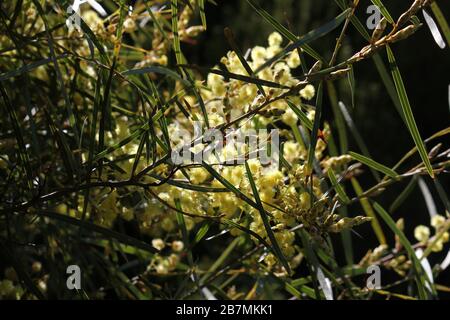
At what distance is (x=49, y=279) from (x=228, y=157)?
0.52m

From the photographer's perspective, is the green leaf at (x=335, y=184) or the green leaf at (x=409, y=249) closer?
the green leaf at (x=335, y=184)

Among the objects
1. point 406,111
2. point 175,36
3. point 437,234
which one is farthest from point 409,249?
Result: point 175,36

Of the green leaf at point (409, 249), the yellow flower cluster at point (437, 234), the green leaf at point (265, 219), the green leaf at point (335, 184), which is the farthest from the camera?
the yellow flower cluster at point (437, 234)

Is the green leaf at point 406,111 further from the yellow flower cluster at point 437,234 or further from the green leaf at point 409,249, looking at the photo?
the yellow flower cluster at point 437,234

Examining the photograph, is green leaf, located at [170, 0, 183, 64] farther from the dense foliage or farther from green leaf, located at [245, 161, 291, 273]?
green leaf, located at [245, 161, 291, 273]

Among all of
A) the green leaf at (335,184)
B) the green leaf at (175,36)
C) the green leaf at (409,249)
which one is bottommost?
the green leaf at (409,249)

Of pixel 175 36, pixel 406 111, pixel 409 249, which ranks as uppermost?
pixel 175 36

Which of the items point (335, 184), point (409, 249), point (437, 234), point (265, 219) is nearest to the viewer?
point (265, 219)

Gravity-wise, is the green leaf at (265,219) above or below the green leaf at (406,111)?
below

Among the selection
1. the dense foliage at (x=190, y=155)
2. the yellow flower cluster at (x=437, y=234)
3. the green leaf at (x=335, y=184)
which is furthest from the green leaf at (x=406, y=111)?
the yellow flower cluster at (x=437, y=234)

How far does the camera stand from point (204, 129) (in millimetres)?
769

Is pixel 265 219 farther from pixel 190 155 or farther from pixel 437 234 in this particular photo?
pixel 437 234

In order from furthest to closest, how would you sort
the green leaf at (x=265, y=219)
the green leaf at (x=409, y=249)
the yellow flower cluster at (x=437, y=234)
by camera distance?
1. the yellow flower cluster at (x=437, y=234)
2. the green leaf at (x=409, y=249)
3. the green leaf at (x=265, y=219)

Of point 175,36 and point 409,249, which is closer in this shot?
point 175,36
